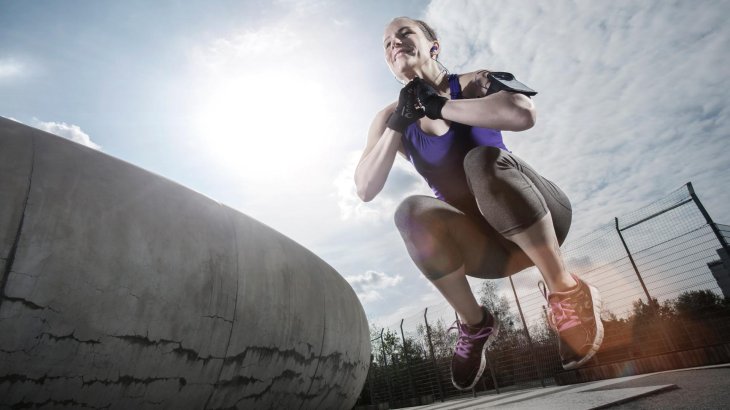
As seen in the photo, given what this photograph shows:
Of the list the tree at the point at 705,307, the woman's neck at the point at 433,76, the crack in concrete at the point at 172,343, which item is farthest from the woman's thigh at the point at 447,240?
the tree at the point at 705,307

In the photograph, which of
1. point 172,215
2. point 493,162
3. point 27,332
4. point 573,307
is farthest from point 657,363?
point 27,332

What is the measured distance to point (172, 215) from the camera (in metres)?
2.42

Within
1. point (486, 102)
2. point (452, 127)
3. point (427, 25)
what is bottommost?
point (486, 102)

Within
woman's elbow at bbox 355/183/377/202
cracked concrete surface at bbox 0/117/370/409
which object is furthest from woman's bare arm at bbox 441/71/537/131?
cracked concrete surface at bbox 0/117/370/409

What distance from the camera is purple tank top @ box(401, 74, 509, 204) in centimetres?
164

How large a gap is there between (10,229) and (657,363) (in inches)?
394

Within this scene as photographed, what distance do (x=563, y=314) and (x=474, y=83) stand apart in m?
1.10

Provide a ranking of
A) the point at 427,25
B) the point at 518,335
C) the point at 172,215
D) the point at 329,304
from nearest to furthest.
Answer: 1. the point at 427,25
2. the point at 172,215
3. the point at 329,304
4. the point at 518,335

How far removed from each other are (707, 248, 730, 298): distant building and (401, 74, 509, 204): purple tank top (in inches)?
305

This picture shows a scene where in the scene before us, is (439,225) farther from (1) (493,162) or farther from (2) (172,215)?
(2) (172,215)

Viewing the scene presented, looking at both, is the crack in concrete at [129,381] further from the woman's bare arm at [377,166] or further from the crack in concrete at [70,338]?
the woman's bare arm at [377,166]

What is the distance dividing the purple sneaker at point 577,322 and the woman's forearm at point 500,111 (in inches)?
29.1

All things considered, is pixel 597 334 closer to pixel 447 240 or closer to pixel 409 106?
pixel 447 240

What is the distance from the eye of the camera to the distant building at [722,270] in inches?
249
